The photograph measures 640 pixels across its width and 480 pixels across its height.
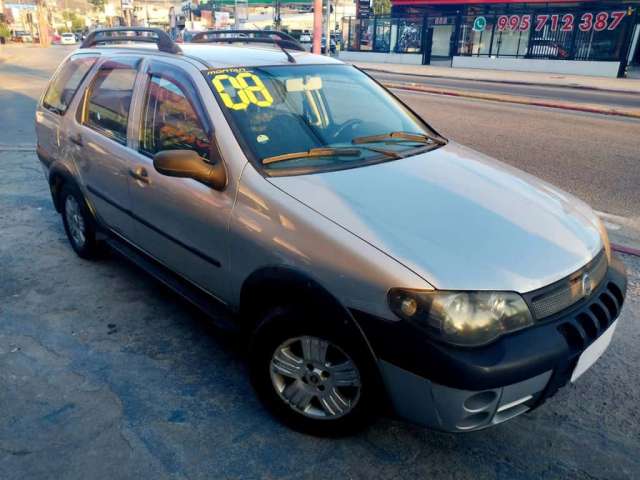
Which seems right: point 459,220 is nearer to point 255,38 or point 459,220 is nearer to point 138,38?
point 255,38

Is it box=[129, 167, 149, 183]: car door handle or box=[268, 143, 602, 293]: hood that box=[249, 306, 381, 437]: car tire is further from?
box=[129, 167, 149, 183]: car door handle

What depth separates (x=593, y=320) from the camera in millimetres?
2273

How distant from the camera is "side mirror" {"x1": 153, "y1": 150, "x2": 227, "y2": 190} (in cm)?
265

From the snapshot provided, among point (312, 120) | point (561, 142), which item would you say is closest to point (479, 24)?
point (561, 142)

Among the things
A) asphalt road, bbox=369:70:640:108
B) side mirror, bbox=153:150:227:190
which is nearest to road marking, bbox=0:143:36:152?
side mirror, bbox=153:150:227:190

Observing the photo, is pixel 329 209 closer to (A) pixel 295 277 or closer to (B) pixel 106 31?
(A) pixel 295 277

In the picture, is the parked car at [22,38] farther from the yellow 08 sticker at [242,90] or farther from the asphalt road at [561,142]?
the yellow 08 sticker at [242,90]

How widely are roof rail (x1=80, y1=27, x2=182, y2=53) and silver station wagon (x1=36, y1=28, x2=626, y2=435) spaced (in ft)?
0.11

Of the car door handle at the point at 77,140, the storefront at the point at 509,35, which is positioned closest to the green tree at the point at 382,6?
the storefront at the point at 509,35

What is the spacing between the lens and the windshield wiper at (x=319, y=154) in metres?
2.75

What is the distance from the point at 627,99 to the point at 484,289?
18.5 m

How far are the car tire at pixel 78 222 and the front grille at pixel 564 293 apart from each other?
10.8 ft

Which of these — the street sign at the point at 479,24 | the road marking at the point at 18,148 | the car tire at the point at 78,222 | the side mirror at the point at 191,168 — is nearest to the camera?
the side mirror at the point at 191,168

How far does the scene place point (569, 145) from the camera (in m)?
9.27
